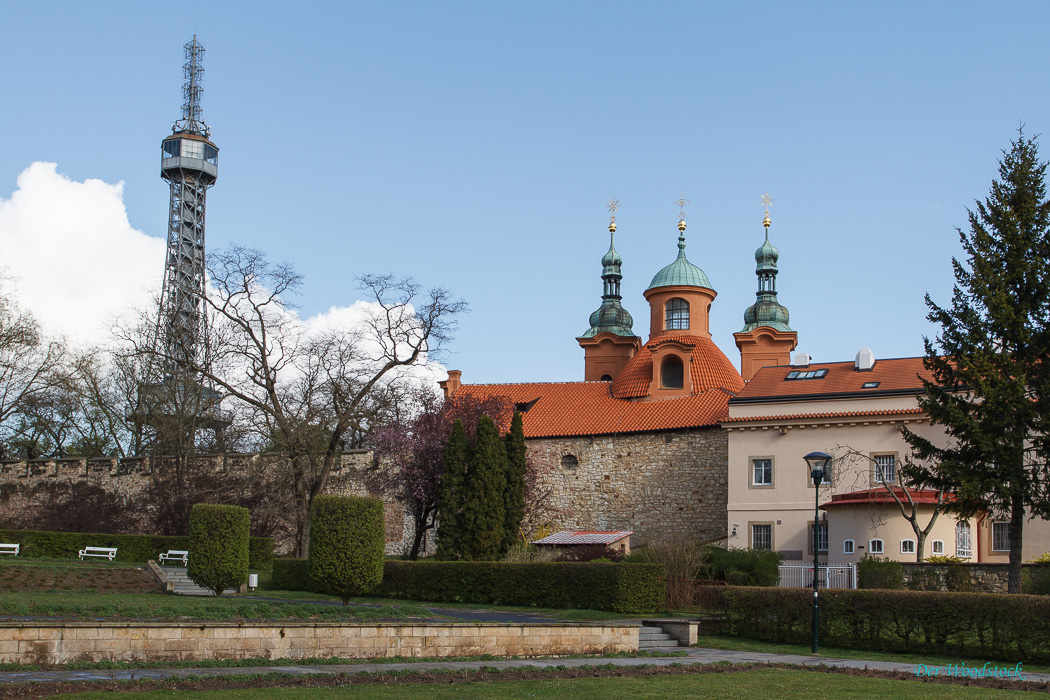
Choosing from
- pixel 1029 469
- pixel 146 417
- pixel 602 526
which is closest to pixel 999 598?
pixel 1029 469

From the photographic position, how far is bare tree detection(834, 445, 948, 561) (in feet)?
83.4

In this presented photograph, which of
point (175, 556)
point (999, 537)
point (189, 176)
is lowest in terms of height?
point (175, 556)

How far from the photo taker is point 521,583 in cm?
2567

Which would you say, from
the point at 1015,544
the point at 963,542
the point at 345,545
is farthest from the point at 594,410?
the point at 345,545

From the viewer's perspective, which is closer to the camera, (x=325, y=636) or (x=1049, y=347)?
(x=325, y=636)

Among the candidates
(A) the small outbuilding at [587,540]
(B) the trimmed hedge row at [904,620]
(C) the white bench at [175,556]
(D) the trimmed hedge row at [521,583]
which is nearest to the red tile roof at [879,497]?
(A) the small outbuilding at [587,540]

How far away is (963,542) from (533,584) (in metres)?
12.6

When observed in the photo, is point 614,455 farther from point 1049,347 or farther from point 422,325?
point 1049,347

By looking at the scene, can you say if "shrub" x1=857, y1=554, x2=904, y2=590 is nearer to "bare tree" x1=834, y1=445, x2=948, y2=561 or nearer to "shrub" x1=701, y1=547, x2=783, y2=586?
"bare tree" x1=834, y1=445, x2=948, y2=561

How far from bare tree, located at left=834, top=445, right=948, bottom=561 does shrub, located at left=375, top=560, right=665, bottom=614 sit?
21.8 ft

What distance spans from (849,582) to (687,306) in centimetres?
2124

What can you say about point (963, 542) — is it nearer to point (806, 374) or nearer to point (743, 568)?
point (743, 568)

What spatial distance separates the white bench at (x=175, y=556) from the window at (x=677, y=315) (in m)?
22.3

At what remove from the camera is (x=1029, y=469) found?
73.0ft
